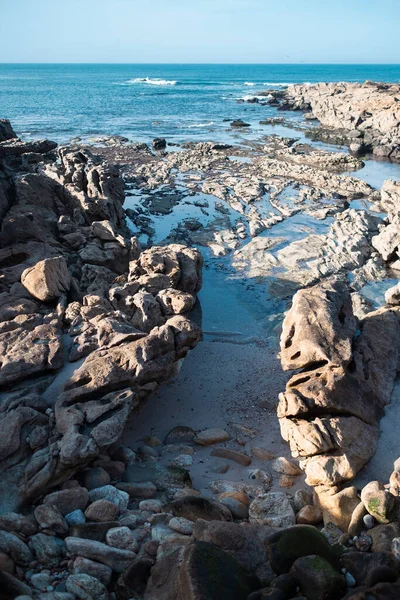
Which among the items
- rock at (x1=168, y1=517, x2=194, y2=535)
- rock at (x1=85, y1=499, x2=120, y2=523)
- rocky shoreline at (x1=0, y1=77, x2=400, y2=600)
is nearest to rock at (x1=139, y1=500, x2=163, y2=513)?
rocky shoreline at (x1=0, y1=77, x2=400, y2=600)

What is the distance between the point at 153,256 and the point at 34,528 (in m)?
9.22

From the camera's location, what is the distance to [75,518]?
7656 millimetres

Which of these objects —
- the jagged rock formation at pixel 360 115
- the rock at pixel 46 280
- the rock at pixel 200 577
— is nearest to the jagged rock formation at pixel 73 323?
the rock at pixel 46 280

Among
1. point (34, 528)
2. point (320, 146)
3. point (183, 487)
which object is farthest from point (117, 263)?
point (320, 146)

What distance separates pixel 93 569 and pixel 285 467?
440 cm

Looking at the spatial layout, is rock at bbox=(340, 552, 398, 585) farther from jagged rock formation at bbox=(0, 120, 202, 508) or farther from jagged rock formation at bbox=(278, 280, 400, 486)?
jagged rock formation at bbox=(0, 120, 202, 508)

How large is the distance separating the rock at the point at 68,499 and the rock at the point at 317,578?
3.72 meters

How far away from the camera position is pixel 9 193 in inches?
724

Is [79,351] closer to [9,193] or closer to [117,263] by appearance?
[117,263]

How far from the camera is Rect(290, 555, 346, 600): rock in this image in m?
5.45

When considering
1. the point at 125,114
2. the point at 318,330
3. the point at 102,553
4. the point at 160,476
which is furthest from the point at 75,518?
the point at 125,114

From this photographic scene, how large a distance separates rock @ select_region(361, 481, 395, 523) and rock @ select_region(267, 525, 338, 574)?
4.87ft

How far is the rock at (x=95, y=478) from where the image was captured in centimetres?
886

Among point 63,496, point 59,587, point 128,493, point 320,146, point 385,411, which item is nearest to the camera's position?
point 59,587
